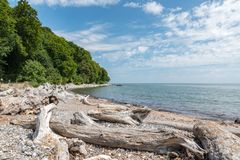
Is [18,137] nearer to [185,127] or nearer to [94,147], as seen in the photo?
[94,147]

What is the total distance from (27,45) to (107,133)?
40248 millimetres

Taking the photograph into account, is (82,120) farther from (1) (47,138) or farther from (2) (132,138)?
(2) (132,138)

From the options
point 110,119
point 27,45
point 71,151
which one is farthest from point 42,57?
point 71,151

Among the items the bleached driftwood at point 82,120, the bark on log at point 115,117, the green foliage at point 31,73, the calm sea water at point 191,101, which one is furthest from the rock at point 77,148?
the green foliage at point 31,73

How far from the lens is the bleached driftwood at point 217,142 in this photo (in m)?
6.00

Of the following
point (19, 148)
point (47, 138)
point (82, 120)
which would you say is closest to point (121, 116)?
point (82, 120)

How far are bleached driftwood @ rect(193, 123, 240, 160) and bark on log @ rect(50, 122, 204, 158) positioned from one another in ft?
1.11

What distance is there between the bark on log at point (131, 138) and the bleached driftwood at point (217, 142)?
0.34m

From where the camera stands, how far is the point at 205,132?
7.38 metres

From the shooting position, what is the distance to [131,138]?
770cm

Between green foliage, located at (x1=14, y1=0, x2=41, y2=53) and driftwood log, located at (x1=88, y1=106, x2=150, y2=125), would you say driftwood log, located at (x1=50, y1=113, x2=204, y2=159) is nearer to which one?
driftwood log, located at (x1=88, y1=106, x2=150, y2=125)

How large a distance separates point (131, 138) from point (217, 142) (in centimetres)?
249

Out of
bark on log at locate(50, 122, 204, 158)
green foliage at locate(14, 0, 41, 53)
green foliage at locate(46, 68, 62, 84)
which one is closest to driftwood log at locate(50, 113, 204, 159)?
bark on log at locate(50, 122, 204, 158)

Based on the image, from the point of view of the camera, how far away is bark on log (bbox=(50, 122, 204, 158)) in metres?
7.17
